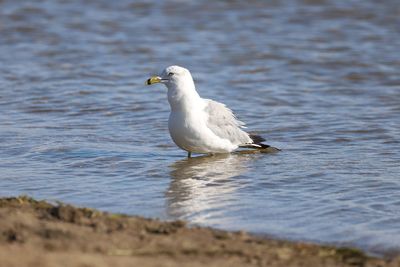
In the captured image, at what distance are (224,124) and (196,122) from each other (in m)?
0.46

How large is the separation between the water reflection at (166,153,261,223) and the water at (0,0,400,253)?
17 millimetres

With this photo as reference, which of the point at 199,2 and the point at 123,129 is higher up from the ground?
the point at 199,2

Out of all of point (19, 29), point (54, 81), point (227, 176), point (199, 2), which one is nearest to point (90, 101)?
point (54, 81)

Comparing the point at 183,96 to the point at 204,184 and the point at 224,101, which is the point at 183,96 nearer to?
the point at 204,184

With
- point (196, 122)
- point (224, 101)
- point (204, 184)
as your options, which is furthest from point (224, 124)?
point (224, 101)

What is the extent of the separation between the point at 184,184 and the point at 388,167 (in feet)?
6.38

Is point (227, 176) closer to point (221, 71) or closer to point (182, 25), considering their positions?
point (221, 71)

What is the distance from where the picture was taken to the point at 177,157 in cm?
901

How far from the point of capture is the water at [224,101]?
704cm

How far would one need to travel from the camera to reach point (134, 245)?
216 inches

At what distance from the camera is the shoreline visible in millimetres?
5137

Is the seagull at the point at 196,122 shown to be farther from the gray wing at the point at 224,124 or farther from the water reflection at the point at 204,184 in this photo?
the water reflection at the point at 204,184

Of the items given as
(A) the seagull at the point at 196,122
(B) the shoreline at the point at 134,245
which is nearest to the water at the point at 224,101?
(A) the seagull at the point at 196,122

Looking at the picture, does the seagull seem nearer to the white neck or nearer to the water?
the white neck
